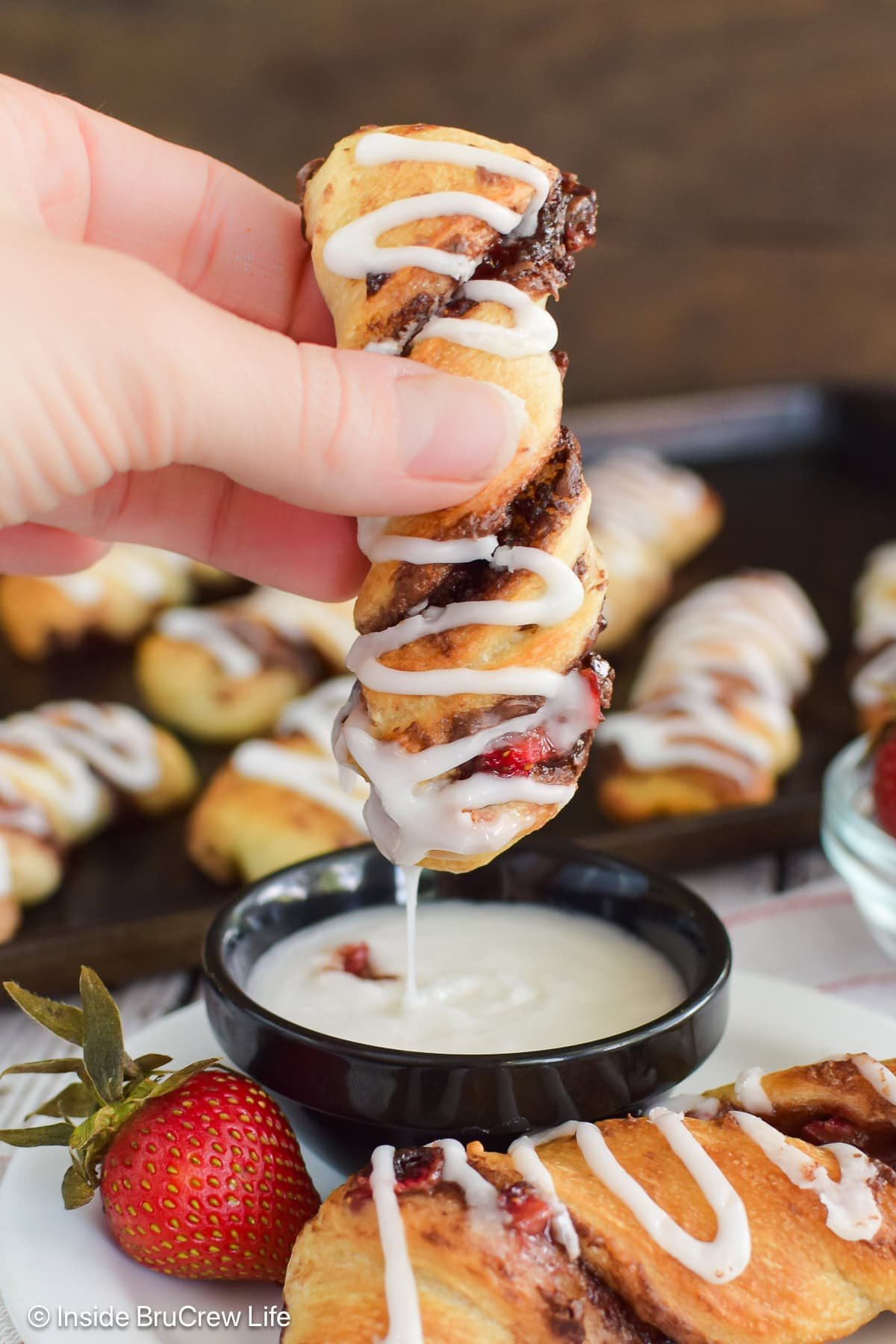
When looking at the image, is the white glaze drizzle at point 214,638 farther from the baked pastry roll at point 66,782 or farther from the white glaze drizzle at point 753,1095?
the white glaze drizzle at point 753,1095

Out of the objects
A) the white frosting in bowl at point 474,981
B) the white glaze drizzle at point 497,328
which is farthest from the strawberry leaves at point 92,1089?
the white glaze drizzle at point 497,328

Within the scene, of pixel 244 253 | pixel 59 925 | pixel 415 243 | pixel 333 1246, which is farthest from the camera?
pixel 59 925

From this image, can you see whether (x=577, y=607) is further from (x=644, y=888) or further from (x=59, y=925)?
(x=59, y=925)

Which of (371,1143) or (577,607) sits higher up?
(577,607)

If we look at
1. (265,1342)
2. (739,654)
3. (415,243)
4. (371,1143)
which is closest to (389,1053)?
(371,1143)

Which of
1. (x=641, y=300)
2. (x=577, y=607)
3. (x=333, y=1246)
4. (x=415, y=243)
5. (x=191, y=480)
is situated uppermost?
(x=415, y=243)

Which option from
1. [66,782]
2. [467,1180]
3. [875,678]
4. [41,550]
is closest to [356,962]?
[467,1180]

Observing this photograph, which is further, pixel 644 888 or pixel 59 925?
pixel 59 925
